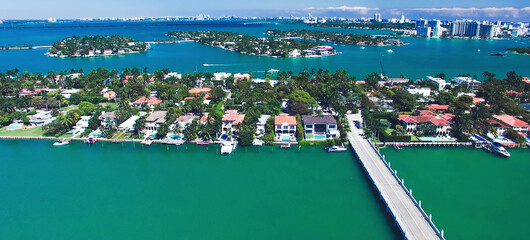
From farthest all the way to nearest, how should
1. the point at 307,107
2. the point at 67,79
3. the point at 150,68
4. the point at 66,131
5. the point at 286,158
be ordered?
the point at 150,68 → the point at 67,79 → the point at 307,107 → the point at 66,131 → the point at 286,158

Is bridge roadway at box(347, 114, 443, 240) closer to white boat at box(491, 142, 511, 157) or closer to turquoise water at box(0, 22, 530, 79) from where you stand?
white boat at box(491, 142, 511, 157)

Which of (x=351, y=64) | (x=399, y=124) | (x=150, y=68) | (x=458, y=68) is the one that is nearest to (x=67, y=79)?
(x=150, y=68)

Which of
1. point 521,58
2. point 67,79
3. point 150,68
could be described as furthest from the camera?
point 521,58

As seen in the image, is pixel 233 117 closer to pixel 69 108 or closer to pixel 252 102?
pixel 252 102

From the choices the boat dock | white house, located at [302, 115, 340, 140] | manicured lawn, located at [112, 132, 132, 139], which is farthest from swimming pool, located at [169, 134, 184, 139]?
the boat dock

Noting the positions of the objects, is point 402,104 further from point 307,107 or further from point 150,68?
point 150,68

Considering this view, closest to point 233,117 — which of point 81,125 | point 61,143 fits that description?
point 81,125
